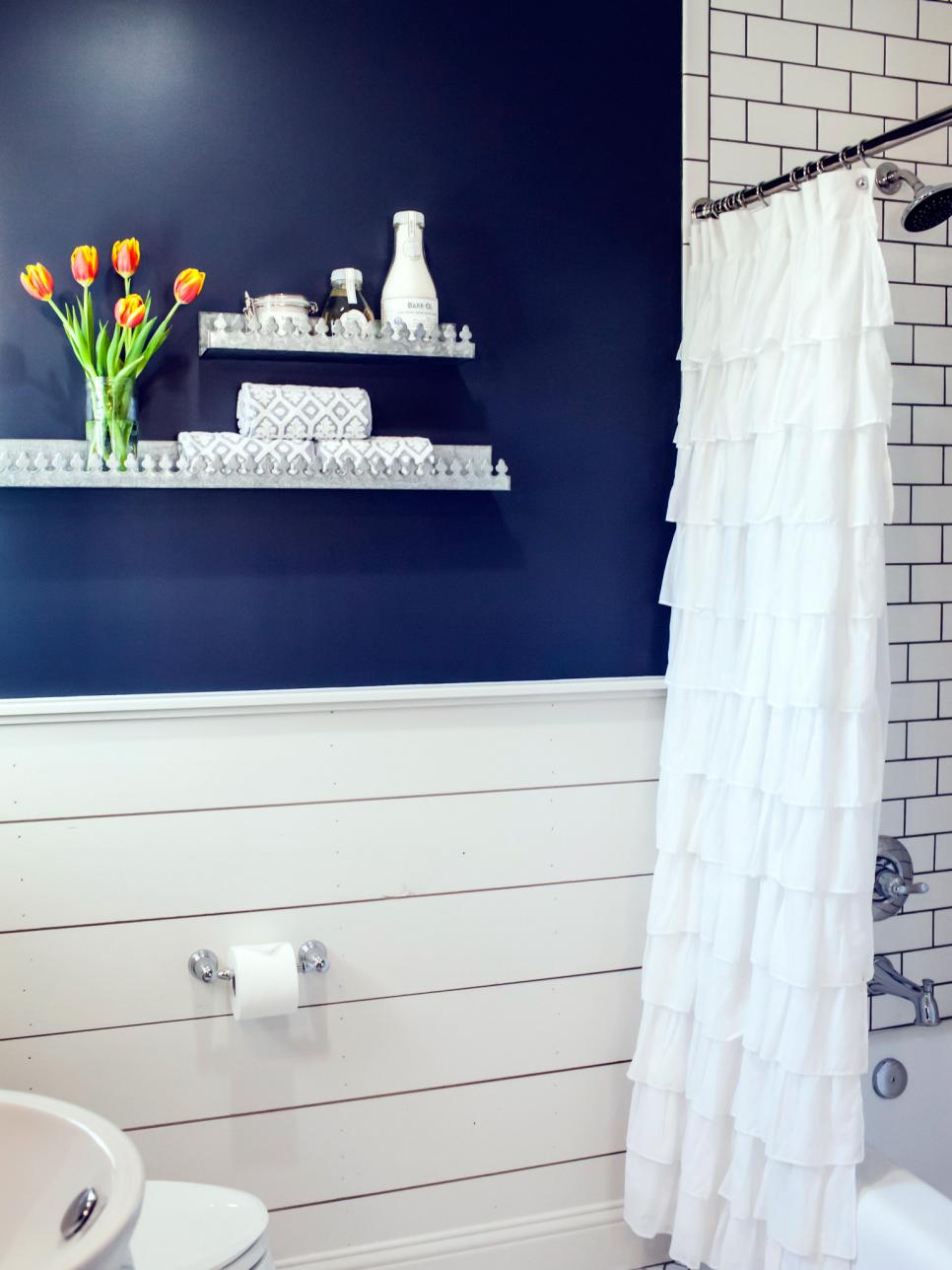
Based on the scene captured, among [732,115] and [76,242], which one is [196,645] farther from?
[732,115]

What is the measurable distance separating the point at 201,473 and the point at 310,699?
429 millimetres

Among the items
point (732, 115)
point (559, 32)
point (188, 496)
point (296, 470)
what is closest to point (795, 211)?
point (732, 115)

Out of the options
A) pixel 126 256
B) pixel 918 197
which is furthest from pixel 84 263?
pixel 918 197

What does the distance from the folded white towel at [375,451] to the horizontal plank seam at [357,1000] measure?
0.94m

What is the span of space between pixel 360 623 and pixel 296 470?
0.32m

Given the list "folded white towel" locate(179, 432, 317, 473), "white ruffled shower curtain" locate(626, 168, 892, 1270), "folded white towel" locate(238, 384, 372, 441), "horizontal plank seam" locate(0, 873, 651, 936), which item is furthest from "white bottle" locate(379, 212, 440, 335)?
"horizontal plank seam" locate(0, 873, 651, 936)

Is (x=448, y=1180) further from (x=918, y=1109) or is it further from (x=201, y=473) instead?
(x=201, y=473)

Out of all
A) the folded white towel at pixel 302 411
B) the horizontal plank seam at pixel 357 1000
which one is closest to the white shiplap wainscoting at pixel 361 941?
the horizontal plank seam at pixel 357 1000

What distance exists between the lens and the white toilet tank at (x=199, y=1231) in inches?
61.2

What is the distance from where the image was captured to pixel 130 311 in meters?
1.77

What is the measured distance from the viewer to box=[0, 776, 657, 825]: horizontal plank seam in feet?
6.35

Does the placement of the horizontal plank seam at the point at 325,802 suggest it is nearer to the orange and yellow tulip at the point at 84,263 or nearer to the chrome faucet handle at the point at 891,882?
the chrome faucet handle at the point at 891,882

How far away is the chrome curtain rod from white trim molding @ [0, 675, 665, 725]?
86 cm

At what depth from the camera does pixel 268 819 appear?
203 centimetres
